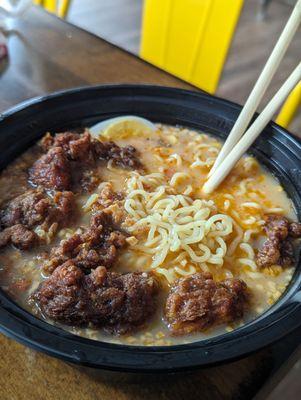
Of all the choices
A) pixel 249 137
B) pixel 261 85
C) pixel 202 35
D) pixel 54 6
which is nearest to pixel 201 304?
pixel 249 137


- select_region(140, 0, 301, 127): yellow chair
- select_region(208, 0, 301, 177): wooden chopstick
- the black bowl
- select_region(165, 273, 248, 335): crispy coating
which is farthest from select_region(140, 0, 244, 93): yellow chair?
select_region(165, 273, 248, 335): crispy coating

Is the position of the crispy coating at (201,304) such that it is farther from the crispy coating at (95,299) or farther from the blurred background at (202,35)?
the blurred background at (202,35)

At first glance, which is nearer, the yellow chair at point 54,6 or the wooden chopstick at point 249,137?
the wooden chopstick at point 249,137

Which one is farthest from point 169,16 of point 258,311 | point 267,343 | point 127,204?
point 267,343

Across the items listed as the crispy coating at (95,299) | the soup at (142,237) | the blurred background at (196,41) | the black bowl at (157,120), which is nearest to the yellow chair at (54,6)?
the blurred background at (196,41)

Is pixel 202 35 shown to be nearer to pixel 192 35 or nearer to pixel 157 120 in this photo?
pixel 192 35

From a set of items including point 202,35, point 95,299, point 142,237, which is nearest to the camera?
point 95,299

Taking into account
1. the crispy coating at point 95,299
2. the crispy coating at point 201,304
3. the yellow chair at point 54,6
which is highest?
the yellow chair at point 54,6
